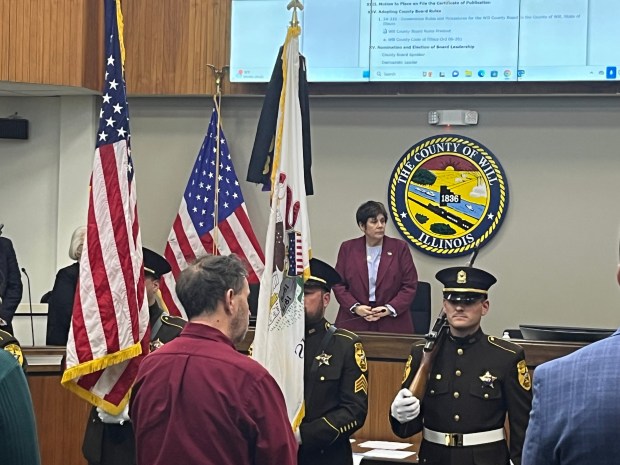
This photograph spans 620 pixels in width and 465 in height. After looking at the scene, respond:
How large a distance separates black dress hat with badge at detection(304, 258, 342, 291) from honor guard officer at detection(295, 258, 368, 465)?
9 centimetres

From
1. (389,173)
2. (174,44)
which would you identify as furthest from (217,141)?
(389,173)

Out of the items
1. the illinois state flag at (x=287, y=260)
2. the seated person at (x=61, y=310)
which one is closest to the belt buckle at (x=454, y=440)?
the illinois state flag at (x=287, y=260)

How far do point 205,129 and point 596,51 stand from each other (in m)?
3.16

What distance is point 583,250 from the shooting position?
7895 millimetres

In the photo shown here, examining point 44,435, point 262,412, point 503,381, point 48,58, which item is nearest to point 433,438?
point 503,381

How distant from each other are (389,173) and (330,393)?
4.15 meters

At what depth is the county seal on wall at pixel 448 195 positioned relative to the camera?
809cm

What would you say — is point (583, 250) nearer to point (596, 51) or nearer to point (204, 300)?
point (596, 51)

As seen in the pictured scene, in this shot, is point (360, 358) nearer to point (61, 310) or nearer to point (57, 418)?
point (57, 418)

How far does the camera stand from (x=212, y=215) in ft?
26.9

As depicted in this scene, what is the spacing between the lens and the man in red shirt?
2836 millimetres

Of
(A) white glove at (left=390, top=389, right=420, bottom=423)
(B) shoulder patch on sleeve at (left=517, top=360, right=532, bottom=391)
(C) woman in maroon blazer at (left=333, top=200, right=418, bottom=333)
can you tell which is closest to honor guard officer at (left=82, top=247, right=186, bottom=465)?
(A) white glove at (left=390, top=389, right=420, bottom=423)

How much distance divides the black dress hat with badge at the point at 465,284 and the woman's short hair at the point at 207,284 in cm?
143

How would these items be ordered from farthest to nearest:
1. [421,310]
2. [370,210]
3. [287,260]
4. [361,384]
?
Answer: [421,310] < [370,210] < [287,260] < [361,384]
